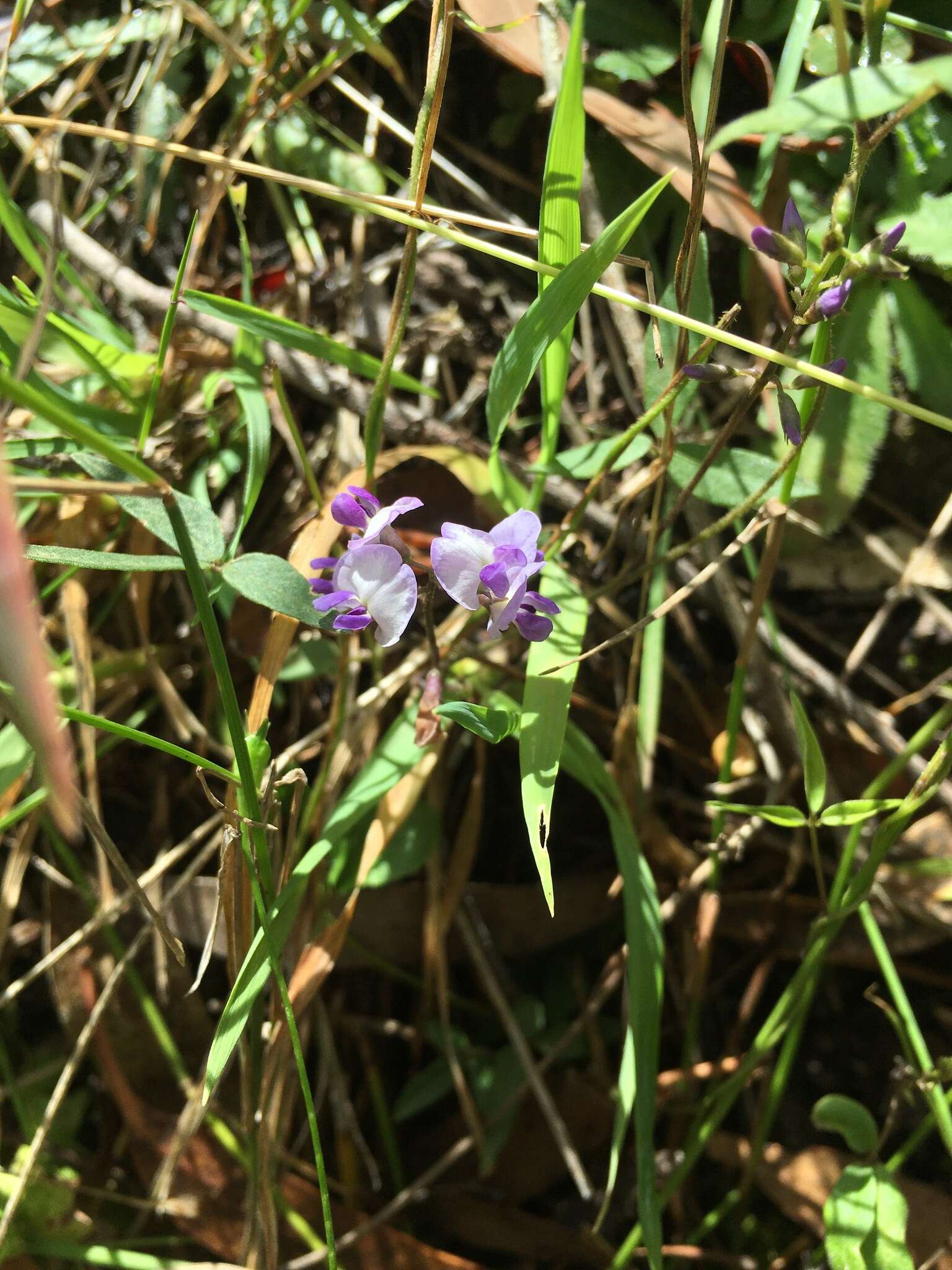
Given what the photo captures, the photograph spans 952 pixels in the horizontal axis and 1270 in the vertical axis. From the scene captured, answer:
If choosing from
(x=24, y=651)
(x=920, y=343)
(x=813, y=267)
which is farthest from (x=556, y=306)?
(x=24, y=651)

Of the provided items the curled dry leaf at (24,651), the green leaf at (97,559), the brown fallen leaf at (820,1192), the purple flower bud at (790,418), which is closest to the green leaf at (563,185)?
the purple flower bud at (790,418)

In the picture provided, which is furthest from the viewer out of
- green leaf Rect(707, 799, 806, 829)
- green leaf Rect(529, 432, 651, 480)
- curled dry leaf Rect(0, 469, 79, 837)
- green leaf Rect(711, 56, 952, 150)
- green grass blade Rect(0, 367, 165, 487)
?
green leaf Rect(529, 432, 651, 480)

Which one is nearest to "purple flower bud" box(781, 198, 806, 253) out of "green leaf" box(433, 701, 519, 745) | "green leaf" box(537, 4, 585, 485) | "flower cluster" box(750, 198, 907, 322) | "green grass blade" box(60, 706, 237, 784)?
"flower cluster" box(750, 198, 907, 322)

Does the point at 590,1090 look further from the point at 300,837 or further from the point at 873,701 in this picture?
the point at 873,701

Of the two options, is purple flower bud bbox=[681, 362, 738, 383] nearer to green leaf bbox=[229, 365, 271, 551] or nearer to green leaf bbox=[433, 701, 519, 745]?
green leaf bbox=[433, 701, 519, 745]

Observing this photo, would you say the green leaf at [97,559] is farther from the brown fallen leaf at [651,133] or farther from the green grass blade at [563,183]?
the brown fallen leaf at [651,133]

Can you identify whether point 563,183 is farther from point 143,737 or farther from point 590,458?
point 143,737
